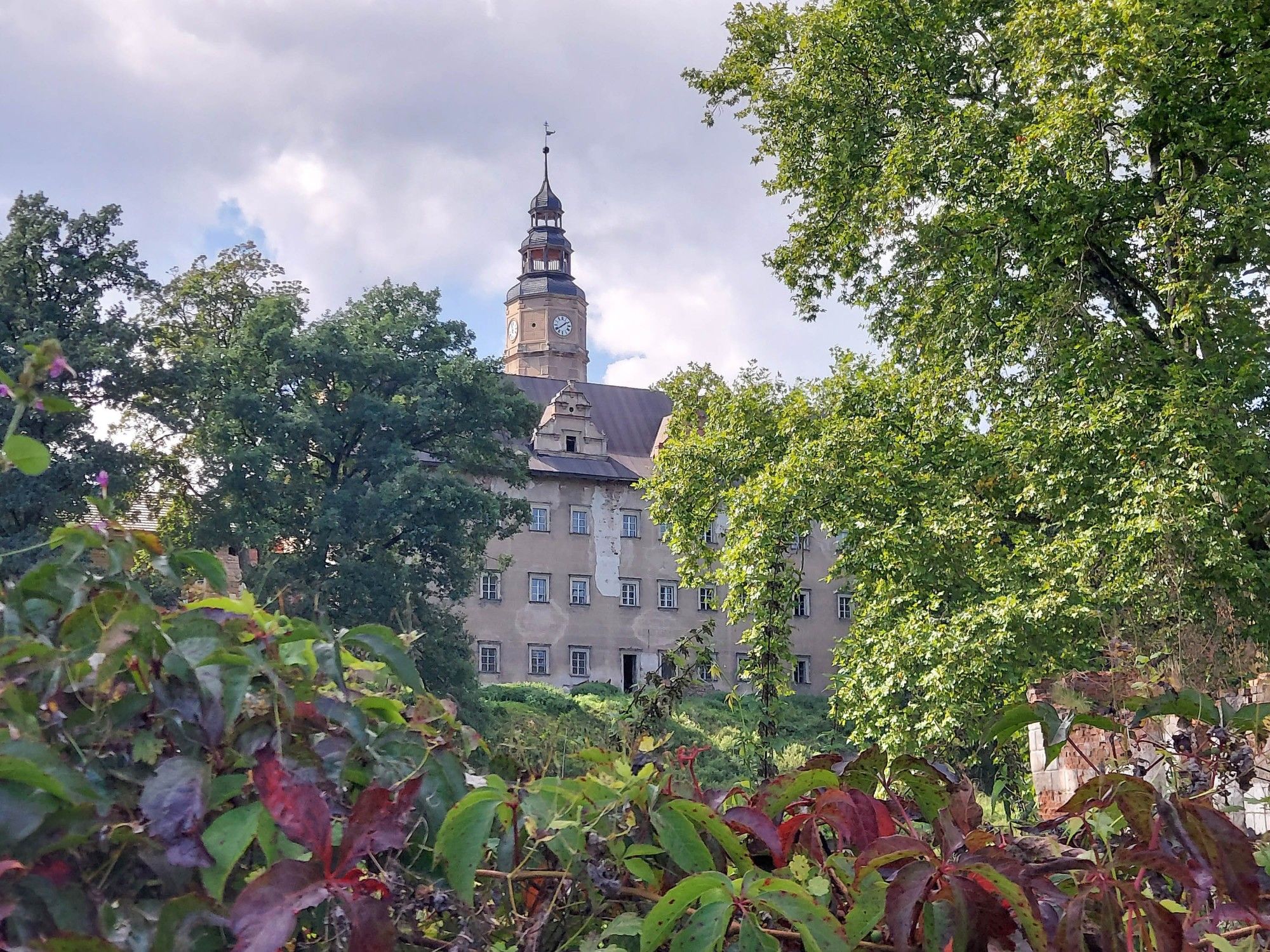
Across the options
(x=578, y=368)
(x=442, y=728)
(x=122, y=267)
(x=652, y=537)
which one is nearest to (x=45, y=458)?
(x=442, y=728)

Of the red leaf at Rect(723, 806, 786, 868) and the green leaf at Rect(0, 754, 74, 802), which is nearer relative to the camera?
the green leaf at Rect(0, 754, 74, 802)

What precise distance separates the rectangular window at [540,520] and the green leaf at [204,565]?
48081 millimetres

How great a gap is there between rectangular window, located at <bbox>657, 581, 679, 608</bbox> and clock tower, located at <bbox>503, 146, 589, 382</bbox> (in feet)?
110

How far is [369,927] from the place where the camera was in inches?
36.3

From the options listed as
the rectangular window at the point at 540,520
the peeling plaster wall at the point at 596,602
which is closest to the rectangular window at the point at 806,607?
the peeling plaster wall at the point at 596,602

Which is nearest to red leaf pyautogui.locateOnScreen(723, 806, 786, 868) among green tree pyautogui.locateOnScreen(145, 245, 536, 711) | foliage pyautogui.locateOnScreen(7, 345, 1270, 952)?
foliage pyautogui.locateOnScreen(7, 345, 1270, 952)

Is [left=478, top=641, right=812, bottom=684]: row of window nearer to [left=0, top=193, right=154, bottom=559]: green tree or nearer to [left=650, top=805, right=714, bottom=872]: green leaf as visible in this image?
[left=0, top=193, right=154, bottom=559]: green tree

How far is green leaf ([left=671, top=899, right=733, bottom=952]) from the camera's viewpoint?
980 mm

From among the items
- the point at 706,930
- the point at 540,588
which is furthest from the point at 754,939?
the point at 540,588

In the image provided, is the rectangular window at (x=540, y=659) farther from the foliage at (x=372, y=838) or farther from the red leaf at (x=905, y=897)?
the red leaf at (x=905, y=897)

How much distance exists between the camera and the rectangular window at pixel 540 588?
48.9 m

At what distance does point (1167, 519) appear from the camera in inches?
586

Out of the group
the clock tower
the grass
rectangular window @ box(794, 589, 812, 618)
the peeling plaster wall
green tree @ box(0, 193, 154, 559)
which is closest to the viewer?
the grass

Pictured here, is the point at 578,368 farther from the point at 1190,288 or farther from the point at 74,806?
the point at 74,806
